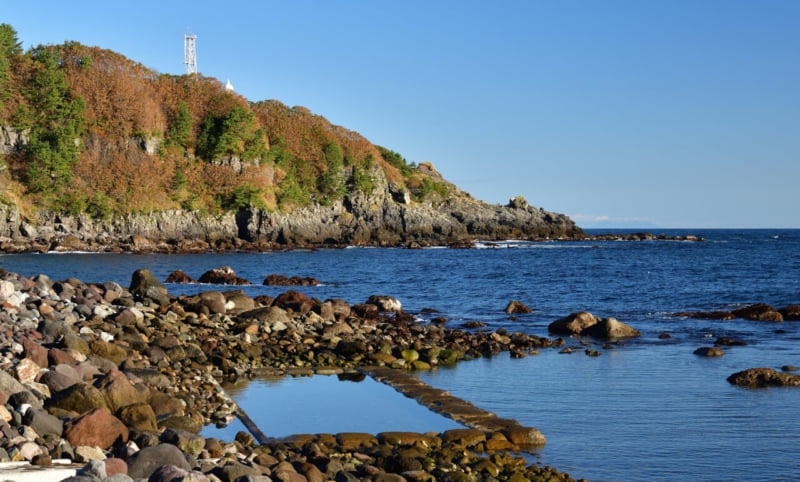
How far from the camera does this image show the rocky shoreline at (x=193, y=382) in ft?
26.9

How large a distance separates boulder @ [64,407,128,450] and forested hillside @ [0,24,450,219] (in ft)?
208

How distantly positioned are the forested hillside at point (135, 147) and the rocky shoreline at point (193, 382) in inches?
2138

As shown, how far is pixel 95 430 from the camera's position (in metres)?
8.57

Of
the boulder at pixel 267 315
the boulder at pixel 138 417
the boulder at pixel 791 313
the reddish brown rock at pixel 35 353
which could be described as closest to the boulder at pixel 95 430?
the boulder at pixel 138 417

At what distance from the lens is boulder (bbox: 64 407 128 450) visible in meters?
8.45

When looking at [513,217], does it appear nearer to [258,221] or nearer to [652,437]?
[258,221]

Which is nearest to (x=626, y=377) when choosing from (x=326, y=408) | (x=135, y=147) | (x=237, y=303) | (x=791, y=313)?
(x=326, y=408)

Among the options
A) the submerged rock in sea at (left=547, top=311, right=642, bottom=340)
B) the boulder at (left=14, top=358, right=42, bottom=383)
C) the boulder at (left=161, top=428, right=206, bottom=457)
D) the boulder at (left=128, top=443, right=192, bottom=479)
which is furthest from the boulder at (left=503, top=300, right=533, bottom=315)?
the boulder at (left=128, top=443, right=192, bottom=479)

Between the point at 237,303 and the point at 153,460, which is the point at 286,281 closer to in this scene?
the point at 237,303

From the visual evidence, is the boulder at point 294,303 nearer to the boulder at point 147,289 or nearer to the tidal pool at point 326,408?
the boulder at point 147,289

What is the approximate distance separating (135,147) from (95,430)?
2953 inches

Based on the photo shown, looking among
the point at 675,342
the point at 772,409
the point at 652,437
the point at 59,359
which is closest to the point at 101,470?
the point at 59,359

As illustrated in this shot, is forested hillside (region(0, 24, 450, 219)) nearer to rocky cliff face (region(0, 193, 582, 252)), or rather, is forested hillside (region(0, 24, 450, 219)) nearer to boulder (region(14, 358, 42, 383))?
rocky cliff face (region(0, 193, 582, 252))

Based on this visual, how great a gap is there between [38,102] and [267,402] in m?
71.9
